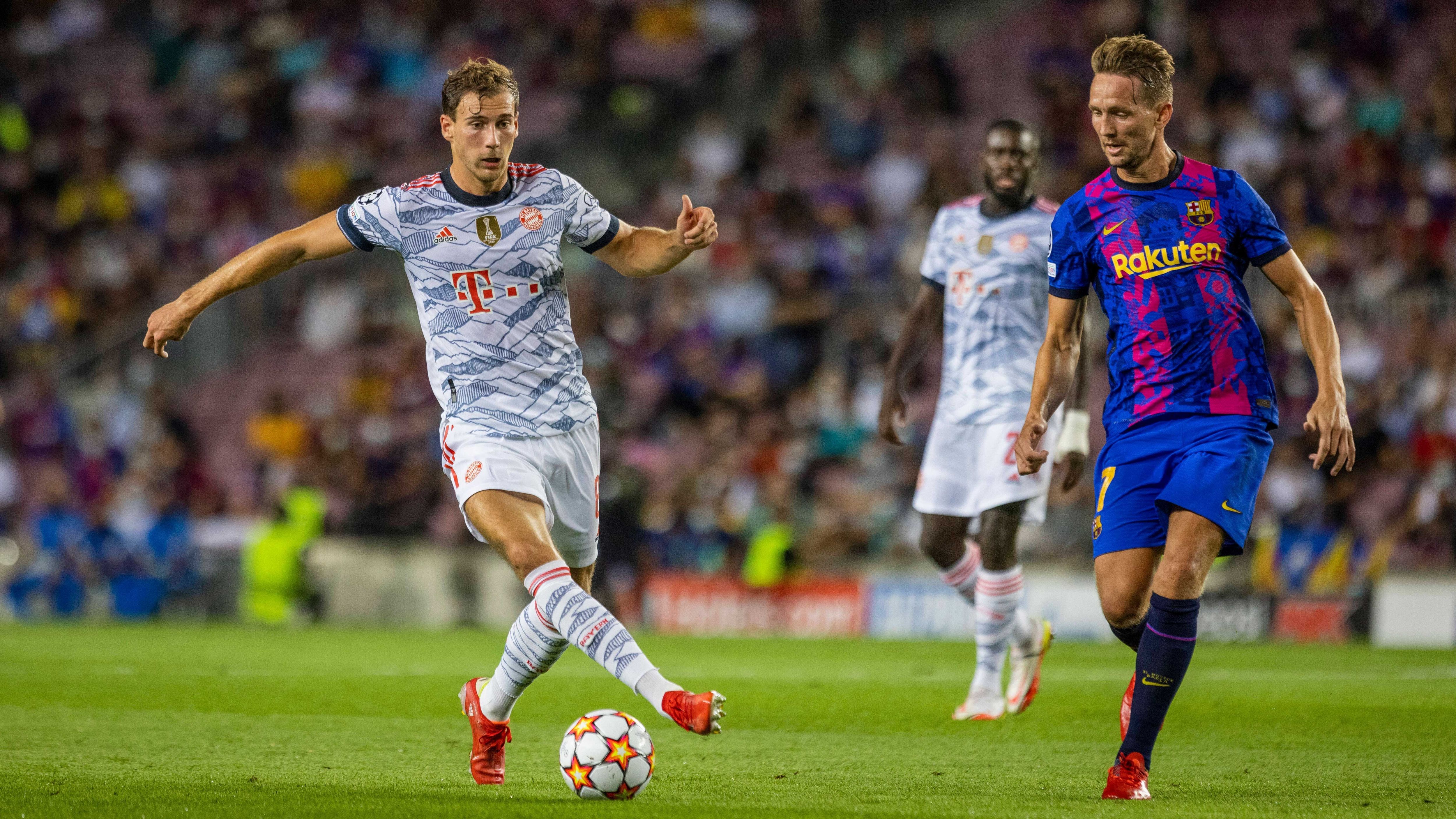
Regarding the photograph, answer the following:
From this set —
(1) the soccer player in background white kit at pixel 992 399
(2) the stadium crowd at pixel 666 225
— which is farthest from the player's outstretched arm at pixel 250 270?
(2) the stadium crowd at pixel 666 225

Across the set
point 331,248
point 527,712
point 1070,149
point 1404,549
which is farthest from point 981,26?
point 331,248

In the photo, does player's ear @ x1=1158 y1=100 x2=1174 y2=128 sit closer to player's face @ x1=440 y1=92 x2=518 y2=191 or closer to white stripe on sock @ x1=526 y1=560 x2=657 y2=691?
player's face @ x1=440 y1=92 x2=518 y2=191

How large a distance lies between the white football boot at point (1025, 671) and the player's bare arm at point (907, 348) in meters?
1.21

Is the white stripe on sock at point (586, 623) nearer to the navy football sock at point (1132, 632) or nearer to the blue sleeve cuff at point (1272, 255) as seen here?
the navy football sock at point (1132, 632)

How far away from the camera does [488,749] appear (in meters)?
5.90

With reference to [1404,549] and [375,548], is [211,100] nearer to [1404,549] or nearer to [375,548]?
[375,548]

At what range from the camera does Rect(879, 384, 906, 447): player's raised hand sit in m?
8.80

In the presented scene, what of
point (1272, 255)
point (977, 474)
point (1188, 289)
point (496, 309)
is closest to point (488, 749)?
point (496, 309)

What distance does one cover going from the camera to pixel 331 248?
6.04 metres

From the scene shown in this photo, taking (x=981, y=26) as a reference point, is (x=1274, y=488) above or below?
below

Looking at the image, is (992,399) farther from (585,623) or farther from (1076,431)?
(585,623)

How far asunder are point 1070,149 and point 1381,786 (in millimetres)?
14281

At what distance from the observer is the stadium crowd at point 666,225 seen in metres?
17.2

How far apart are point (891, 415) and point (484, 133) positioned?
3478mm
